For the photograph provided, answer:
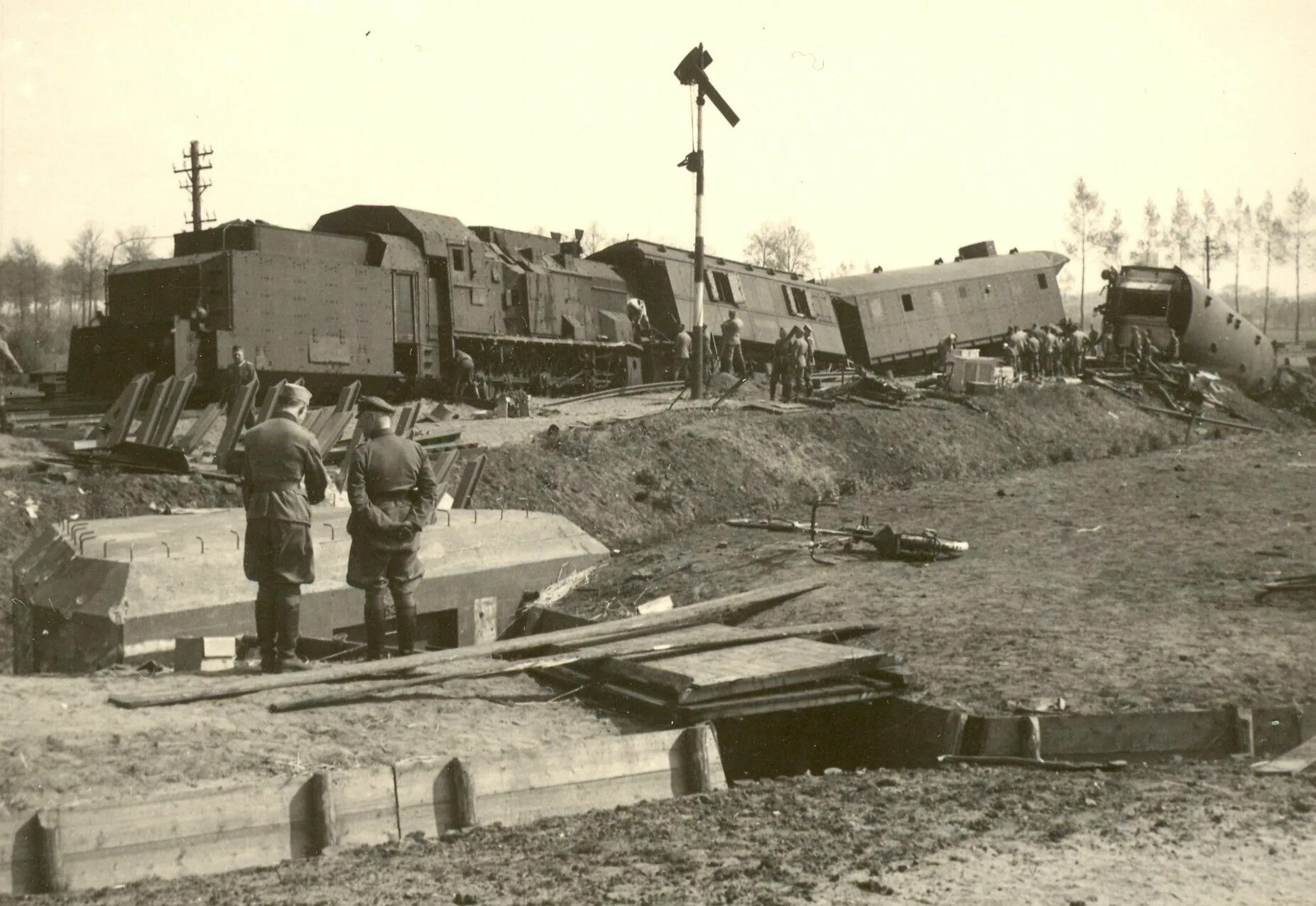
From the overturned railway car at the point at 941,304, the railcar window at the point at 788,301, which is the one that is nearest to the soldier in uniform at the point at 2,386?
the railcar window at the point at 788,301

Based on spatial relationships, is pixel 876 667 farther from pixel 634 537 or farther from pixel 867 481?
pixel 867 481

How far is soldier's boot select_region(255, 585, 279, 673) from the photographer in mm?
8055

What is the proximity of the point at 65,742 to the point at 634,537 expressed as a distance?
1052cm

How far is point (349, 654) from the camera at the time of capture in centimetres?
951

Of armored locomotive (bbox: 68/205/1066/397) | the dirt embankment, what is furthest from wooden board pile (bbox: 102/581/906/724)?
armored locomotive (bbox: 68/205/1066/397)

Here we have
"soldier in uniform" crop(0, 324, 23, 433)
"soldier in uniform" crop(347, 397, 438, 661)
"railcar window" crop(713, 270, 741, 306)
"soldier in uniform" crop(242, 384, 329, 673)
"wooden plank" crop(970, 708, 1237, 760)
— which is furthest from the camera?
"railcar window" crop(713, 270, 741, 306)

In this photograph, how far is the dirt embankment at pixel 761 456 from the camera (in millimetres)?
16578

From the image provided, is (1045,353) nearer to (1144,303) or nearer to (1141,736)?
(1144,303)

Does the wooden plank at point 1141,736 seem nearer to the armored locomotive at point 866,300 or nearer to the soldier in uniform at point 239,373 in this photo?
the soldier in uniform at point 239,373

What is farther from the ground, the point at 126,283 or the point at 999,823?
the point at 126,283

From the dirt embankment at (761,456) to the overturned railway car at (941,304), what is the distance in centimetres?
777

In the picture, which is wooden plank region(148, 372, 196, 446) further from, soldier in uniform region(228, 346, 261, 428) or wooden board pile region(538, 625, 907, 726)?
wooden board pile region(538, 625, 907, 726)

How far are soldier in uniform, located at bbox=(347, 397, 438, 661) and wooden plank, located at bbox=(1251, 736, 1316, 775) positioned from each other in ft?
17.0

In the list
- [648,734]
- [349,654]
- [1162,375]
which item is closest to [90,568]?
[349,654]
